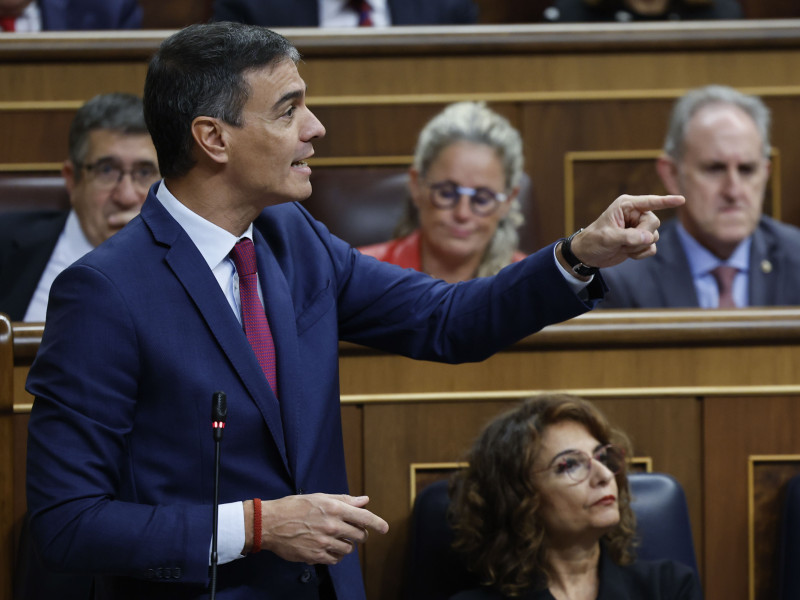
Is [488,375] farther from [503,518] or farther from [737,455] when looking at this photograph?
[737,455]

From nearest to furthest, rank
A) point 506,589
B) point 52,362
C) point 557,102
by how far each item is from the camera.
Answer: point 52,362
point 506,589
point 557,102

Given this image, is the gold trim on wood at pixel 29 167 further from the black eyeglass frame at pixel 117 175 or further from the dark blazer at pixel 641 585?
the dark blazer at pixel 641 585

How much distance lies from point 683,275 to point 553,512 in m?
0.52

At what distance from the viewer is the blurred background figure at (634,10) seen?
1805 millimetres

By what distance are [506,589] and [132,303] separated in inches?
17.2

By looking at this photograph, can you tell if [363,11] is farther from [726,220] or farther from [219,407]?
[219,407]

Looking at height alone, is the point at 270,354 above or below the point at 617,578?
above

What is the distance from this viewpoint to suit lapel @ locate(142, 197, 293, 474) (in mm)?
708

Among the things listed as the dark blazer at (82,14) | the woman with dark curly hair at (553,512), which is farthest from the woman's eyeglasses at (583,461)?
the dark blazer at (82,14)

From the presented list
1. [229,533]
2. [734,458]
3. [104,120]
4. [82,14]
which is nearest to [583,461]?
[734,458]

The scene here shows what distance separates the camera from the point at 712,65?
168 centimetres

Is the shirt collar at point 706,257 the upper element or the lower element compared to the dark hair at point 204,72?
lower

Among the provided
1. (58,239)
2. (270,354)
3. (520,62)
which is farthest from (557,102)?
(270,354)

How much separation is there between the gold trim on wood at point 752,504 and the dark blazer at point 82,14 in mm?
1230
